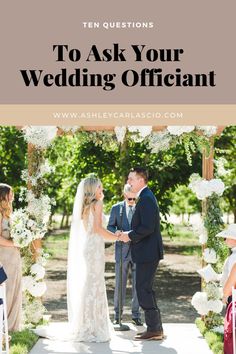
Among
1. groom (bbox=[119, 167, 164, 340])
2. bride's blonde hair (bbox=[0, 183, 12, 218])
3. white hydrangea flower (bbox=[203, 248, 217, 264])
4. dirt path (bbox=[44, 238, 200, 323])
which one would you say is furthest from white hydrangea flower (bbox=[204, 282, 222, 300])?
bride's blonde hair (bbox=[0, 183, 12, 218])

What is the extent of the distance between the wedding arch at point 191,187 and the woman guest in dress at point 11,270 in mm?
553

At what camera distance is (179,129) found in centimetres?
926

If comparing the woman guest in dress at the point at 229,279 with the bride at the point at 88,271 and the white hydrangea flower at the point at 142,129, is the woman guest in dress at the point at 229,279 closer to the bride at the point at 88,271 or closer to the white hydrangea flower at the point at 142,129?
the bride at the point at 88,271

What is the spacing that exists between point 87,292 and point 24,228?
1.15 meters

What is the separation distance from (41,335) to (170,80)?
141 inches

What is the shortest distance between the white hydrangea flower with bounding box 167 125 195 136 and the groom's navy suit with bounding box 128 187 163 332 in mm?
1071

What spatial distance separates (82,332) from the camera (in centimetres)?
859

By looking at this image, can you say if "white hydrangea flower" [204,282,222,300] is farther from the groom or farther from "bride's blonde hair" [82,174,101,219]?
"bride's blonde hair" [82,174,101,219]

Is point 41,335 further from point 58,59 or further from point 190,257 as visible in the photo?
point 190,257

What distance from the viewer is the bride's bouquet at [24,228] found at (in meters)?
8.83

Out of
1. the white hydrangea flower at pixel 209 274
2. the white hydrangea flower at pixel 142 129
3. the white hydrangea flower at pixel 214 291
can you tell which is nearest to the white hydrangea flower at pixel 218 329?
the white hydrangea flower at pixel 214 291

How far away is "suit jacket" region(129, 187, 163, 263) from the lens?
8.49 meters

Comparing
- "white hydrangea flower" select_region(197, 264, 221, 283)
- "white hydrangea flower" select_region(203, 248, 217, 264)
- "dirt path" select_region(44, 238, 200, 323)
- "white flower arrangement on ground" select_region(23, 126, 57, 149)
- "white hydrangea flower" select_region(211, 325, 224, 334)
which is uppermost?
"white flower arrangement on ground" select_region(23, 126, 57, 149)

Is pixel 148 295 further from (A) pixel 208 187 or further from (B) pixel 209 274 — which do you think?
(A) pixel 208 187
